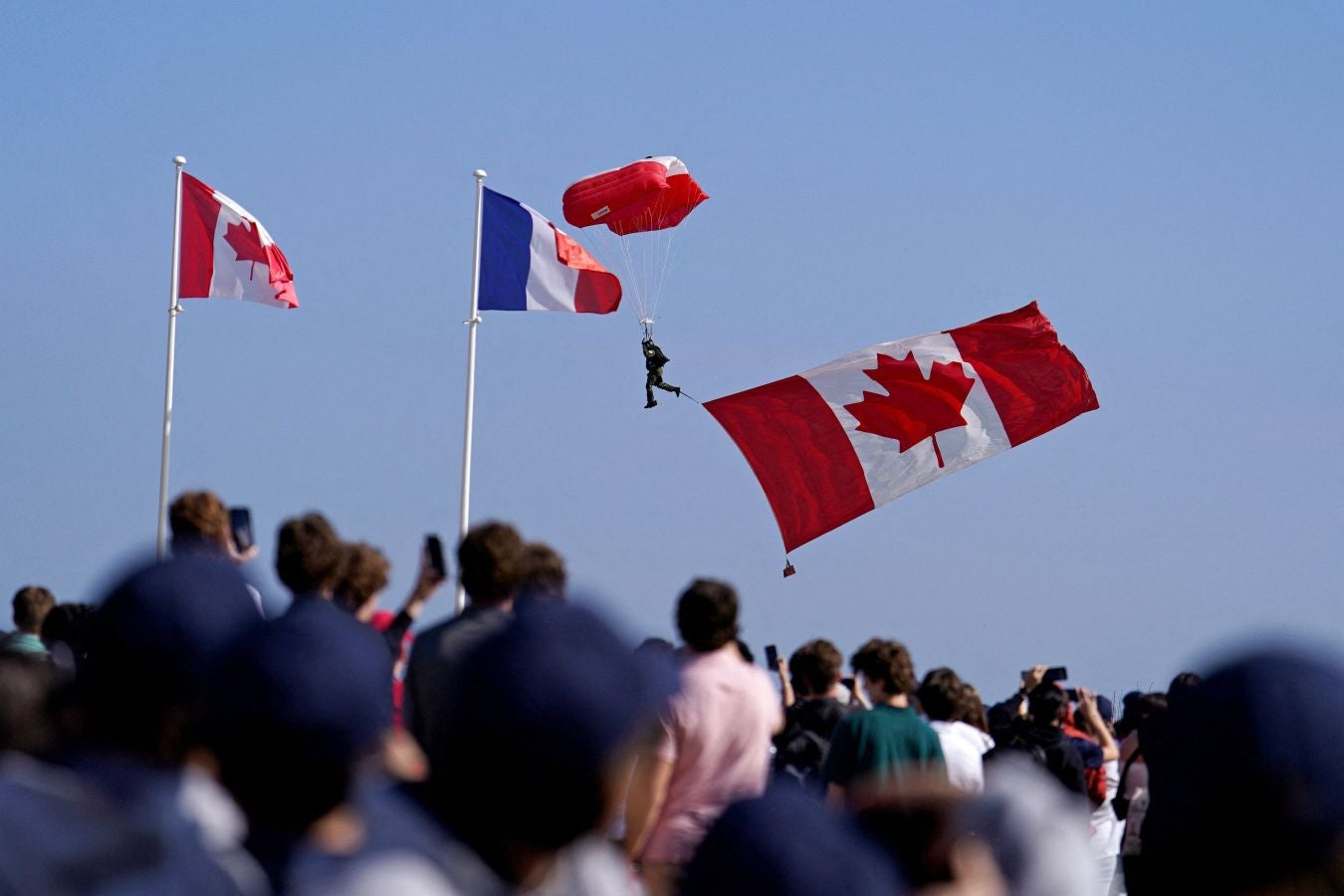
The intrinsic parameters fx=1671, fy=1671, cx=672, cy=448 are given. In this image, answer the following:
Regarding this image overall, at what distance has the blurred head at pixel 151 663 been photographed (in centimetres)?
271

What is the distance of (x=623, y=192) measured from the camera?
22891 millimetres

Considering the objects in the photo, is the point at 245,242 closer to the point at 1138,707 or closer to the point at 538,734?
the point at 1138,707

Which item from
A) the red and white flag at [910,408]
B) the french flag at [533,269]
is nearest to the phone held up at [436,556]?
the red and white flag at [910,408]

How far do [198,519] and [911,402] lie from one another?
28.4ft

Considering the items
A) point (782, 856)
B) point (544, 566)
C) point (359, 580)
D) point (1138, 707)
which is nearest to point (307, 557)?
point (359, 580)

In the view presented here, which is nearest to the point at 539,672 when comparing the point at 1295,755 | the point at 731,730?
the point at 1295,755

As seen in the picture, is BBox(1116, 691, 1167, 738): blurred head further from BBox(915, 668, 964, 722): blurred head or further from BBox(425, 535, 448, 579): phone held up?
BBox(425, 535, 448, 579): phone held up

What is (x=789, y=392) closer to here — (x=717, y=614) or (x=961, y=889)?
(x=717, y=614)

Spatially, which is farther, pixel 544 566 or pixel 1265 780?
pixel 544 566

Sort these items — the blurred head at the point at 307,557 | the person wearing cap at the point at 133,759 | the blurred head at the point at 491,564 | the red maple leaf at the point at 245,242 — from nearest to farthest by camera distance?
the person wearing cap at the point at 133,759 < the blurred head at the point at 307,557 < the blurred head at the point at 491,564 < the red maple leaf at the point at 245,242

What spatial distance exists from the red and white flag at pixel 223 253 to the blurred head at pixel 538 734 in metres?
17.6

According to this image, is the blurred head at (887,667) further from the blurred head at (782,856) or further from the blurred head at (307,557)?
the blurred head at (782,856)

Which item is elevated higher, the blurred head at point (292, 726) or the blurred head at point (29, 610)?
the blurred head at point (292, 726)

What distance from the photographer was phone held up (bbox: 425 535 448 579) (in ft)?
20.4
